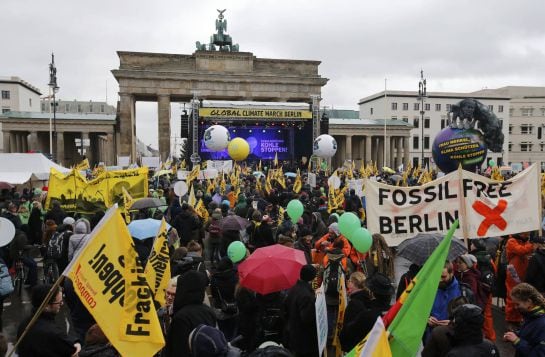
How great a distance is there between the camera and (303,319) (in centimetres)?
491

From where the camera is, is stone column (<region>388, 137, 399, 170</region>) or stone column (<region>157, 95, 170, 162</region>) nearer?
stone column (<region>157, 95, 170, 162</region>)

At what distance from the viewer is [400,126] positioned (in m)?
67.6

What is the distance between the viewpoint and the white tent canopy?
16.8 m

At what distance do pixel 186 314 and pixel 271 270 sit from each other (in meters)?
1.38

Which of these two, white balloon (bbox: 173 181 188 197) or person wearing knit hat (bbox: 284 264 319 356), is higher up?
white balloon (bbox: 173 181 188 197)

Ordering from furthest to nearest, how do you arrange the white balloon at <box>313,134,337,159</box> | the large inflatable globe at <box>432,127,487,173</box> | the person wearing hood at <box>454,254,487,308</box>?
the white balloon at <box>313,134,337,159</box>
the large inflatable globe at <box>432,127,487,173</box>
the person wearing hood at <box>454,254,487,308</box>

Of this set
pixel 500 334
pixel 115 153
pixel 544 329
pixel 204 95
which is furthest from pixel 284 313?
pixel 115 153

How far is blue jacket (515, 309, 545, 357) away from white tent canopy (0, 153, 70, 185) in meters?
16.4

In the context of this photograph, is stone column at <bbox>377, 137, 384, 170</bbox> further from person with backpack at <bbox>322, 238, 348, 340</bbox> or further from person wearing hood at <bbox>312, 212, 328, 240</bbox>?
person with backpack at <bbox>322, 238, 348, 340</bbox>

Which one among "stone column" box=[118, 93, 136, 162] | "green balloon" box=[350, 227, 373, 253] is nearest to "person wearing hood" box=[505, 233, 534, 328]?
"green balloon" box=[350, 227, 373, 253]

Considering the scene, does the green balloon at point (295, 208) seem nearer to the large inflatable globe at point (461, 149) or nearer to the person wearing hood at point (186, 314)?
the person wearing hood at point (186, 314)

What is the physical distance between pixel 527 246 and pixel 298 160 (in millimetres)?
31217

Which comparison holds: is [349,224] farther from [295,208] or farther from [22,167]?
[22,167]

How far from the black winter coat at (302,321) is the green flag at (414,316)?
195 cm
